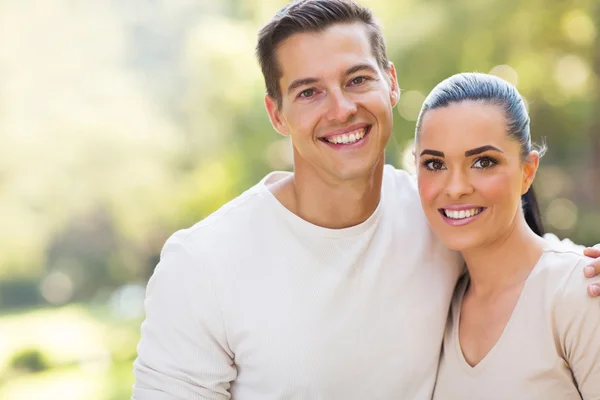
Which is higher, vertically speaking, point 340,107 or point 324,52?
point 324,52

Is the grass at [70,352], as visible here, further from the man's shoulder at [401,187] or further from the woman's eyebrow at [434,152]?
the woman's eyebrow at [434,152]

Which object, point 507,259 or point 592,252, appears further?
point 507,259

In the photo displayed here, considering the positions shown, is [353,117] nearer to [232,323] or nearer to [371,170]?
[371,170]

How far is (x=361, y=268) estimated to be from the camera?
216 cm

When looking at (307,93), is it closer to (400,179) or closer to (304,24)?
(304,24)

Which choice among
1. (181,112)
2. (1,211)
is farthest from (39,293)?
(181,112)

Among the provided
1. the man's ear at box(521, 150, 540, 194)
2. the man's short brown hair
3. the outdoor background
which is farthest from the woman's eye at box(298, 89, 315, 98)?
the outdoor background

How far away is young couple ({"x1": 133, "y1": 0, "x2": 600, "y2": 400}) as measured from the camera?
196cm

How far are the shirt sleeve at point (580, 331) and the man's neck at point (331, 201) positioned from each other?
0.62m

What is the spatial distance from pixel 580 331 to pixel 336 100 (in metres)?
0.87

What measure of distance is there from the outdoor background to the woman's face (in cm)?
637

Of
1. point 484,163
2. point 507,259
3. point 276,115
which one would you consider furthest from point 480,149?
point 276,115

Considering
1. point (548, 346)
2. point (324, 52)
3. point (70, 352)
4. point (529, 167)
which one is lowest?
point (70, 352)

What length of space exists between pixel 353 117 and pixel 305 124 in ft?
0.45
